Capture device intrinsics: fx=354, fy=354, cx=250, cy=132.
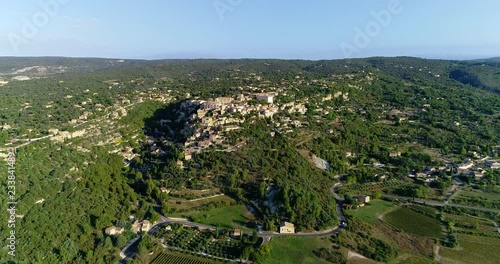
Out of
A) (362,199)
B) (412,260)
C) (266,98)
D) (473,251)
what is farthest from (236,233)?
(266,98)

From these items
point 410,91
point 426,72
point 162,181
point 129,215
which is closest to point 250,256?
point 129,215

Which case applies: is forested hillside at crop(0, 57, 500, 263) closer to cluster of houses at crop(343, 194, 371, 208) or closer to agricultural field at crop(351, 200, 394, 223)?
cluster of houses at crop(343, 194, 371, 208)

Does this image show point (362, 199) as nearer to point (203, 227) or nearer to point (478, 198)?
point (478, 198)

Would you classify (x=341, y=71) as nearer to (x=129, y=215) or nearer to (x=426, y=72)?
(x=426, y=72)

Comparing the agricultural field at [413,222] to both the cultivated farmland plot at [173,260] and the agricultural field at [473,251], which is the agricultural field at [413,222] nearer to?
the agricultural field at [473,251]

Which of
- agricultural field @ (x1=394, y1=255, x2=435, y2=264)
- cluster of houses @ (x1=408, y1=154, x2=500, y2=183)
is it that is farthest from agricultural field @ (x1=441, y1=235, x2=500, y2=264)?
cluster of houses @ (x1=408, y1=154, x2=500, y2=183)

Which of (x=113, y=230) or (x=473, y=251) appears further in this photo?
(x=113, y=230)
